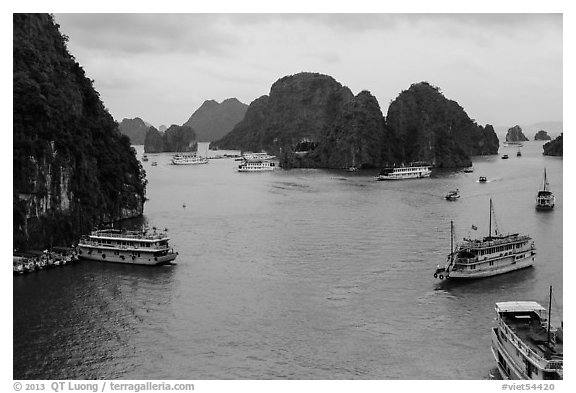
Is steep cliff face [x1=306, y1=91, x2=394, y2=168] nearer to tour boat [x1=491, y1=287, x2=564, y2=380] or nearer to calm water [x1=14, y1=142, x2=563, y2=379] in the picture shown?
calm water [x1=14, y1=142, x2=563, y2=379]

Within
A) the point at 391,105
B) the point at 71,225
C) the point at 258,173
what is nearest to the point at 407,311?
the point at 71,225

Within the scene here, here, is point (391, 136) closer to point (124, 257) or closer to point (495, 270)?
point (495, 270)

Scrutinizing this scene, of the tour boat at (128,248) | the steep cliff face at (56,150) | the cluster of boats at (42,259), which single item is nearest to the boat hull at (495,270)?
the tour boat at (128,248)

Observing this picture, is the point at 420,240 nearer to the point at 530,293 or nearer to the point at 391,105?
the point at 530,293

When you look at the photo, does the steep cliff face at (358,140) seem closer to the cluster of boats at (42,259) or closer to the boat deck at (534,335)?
the cluster of boats at (42,259)

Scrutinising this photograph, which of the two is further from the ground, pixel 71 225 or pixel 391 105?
pixel 391 105
